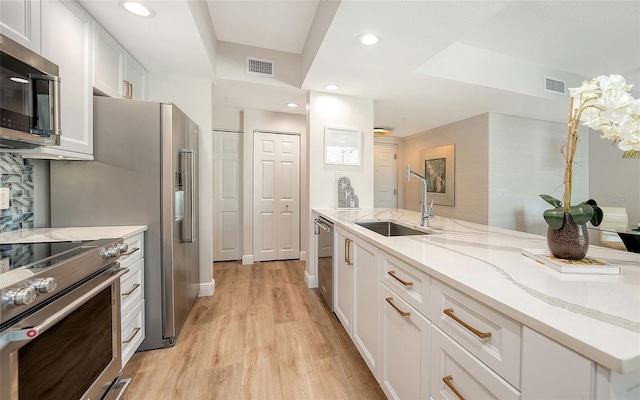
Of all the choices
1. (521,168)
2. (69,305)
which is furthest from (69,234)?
(521,168)

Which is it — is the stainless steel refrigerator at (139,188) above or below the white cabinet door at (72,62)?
below

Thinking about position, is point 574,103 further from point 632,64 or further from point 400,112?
point 632,64

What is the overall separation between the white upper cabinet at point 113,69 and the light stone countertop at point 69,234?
985 mm

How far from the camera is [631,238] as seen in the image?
2.66 metres

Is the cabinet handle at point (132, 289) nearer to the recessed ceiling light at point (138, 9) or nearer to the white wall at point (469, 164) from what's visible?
the recessed ceiling light at point (138, 9)

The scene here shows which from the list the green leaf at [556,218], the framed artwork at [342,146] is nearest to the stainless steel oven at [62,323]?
the green leaf at [556,218]

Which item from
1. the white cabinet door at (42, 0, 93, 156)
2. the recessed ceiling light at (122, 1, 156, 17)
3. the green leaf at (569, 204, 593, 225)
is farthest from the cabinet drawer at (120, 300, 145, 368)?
the green leaf at (569, 204, 593, 225)

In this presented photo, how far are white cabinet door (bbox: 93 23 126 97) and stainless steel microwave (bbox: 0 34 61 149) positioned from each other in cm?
51

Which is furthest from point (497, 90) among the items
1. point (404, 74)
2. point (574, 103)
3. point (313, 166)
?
point (574, 103)

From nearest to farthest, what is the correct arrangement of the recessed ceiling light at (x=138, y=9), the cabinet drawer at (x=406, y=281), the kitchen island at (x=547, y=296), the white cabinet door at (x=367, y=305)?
the kitchen island at (x=547, y=296) < the cabinet drawer at (x=406, y=281) < the white cabinet door at (x=367, y=305) < the recessed ceiling light at (x=138, y=9)

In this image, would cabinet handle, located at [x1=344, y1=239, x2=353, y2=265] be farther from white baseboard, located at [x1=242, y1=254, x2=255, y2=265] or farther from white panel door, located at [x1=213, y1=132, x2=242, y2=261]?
white panel door, located at [x1=213, y1=132, x2=242, y2=261]

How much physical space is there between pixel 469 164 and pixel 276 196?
3214mm

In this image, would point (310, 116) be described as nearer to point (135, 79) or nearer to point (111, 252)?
point (135, 79)

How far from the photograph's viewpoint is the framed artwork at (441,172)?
4548mm
